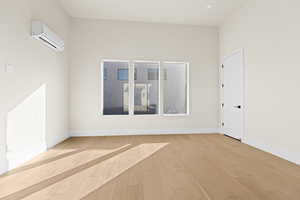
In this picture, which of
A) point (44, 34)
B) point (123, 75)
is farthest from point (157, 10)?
point (44, 34)

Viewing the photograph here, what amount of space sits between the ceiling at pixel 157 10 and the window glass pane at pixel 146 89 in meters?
1.36

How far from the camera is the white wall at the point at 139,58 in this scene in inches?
196

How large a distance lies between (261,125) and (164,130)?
2526 mm

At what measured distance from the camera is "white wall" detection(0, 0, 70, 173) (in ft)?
7.88

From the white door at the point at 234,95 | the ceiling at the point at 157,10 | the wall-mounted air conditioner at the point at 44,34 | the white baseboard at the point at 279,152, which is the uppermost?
the ceiling at the point at 157,10

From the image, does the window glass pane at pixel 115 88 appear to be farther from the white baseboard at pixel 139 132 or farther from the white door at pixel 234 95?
the white door at pixel 234 95

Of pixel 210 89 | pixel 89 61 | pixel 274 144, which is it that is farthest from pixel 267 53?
pixel 89 61

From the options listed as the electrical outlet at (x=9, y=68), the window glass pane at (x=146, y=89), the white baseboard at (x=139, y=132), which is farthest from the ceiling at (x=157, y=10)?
the white baseboard at (x=139, y=132)

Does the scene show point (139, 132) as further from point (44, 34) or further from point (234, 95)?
point (44, 34)

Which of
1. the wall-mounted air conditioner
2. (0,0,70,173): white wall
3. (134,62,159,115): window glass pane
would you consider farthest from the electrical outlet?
(134,62,159,115): window glass pane

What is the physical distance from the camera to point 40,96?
3.37 metres

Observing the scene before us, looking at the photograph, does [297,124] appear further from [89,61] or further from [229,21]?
[89,61]

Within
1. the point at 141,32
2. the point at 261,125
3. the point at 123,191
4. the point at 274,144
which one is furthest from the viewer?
the point at 141,32

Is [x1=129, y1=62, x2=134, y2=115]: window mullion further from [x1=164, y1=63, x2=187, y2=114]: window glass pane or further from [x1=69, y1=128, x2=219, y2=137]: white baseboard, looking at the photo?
[x1=164, y1=63, x2=187, y2=114]: window glass pane
